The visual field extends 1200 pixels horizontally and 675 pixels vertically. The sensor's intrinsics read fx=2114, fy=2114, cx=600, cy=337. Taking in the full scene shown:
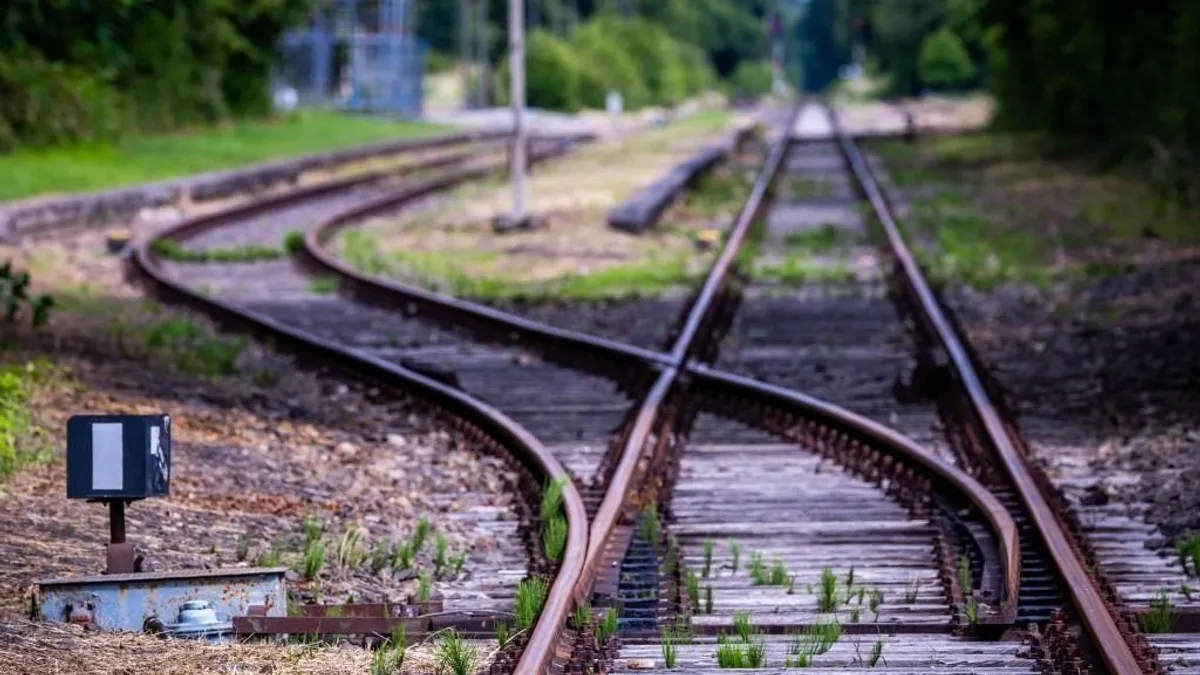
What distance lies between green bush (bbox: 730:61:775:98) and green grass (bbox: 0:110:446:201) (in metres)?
92.6

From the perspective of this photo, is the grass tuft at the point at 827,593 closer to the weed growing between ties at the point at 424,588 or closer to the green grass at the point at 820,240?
the weed growing between ties at the point at 424,588

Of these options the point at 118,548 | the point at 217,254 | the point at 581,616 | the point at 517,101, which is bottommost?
the point at 217,254

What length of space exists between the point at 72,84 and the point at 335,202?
8610 mm

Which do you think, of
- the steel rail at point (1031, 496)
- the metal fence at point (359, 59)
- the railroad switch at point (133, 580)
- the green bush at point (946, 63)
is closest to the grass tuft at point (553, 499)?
the railroad switch at point (133, 580)

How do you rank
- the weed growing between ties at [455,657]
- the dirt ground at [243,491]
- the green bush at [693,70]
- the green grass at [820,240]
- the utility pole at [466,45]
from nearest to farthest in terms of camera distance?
the weed growing between ties at [455,657] → the dirt ground at [243,491] → the green grass at [820,240] → the utility pole at [466,45] → the green bush at [693,70]

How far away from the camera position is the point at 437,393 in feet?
38.4

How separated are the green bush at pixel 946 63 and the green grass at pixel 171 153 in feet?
173

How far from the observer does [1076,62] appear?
1518 inches

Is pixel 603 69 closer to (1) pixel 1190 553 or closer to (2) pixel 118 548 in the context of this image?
(1) pixel 1190 553

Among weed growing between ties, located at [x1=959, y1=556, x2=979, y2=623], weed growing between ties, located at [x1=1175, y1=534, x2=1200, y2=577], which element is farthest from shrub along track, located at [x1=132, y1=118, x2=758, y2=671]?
weed growing between ties, located at [x1=1175, y1=534, x2=1200, y2=577]

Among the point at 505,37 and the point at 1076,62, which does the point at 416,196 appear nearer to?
the point at 1076,62

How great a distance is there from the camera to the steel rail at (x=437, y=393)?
6.75m

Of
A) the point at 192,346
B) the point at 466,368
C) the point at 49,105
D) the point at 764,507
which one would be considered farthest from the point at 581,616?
the point at 49,105

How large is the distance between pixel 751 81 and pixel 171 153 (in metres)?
115
